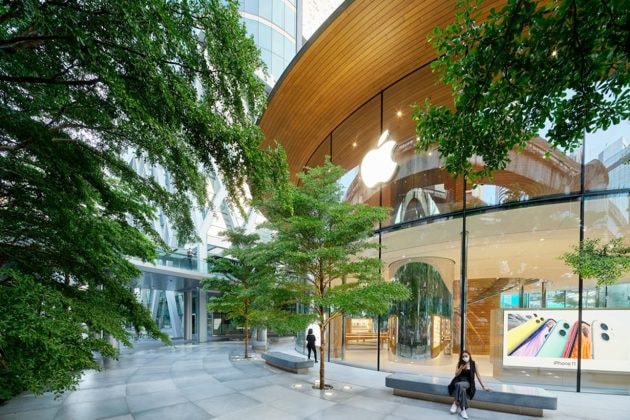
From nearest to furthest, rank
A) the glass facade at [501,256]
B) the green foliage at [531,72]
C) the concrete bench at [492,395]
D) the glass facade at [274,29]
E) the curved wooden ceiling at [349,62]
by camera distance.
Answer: the green foliage at [531,72] < the concrete bench at [492,395] < the glass facade at [501,256] < the curved wooden ceiling at [349,62] < the glass facade at [274,29]

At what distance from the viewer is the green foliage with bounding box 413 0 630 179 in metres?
2.70

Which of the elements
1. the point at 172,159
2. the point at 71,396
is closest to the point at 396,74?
the point at 172,159

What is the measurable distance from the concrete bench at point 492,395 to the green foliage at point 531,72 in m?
5.98

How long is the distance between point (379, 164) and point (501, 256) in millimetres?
5433

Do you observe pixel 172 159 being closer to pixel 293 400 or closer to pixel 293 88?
pixel 293 400

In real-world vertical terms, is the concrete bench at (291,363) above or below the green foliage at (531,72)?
below

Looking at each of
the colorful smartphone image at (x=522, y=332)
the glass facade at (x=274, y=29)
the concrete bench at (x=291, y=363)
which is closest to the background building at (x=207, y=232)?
the glass facade at (x=274, y=29)

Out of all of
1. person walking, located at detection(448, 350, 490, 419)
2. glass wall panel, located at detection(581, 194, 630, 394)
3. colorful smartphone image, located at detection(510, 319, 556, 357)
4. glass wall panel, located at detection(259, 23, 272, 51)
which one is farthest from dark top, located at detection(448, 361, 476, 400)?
glass wall panel, located at detection(259, 23, 272, 51)

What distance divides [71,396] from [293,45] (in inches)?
1475

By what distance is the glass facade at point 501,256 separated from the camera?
9.64m

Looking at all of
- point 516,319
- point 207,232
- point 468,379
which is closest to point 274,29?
point 207,232

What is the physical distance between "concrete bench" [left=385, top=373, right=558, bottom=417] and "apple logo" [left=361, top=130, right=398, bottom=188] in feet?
23.9

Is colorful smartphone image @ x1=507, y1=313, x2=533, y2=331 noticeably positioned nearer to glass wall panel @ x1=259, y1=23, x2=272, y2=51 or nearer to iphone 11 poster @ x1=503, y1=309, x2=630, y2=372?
iphone 11 poster @ x1=503, y1=309, x2=630, y2=372

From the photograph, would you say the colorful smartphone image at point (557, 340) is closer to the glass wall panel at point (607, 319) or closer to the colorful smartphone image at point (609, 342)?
the glass wall panel at point (607, 319)
